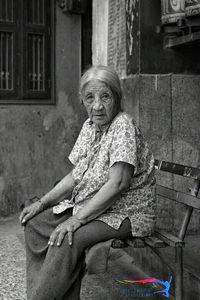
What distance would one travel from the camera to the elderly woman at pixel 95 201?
2773mm

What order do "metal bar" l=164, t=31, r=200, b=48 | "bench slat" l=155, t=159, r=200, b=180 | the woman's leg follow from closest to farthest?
1. "bench slat" l=155, t=159, r=200, b=180
2. the woman's leg
3. "metal bar" l=164, t=31, r=200, b=48

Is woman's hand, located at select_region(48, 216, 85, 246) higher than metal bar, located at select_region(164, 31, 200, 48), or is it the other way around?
metal bar, located at select_region(164, 31, 200, 48)

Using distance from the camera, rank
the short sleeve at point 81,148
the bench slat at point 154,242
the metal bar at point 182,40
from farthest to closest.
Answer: the metal bar at point 182,40, the short sleeve at point 81,148, the bench slat at point 154,242

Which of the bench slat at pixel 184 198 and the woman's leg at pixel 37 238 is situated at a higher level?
the bench slat at pixel 184 198

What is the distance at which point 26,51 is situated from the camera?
698 cm

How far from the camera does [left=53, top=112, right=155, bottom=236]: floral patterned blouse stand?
290cm

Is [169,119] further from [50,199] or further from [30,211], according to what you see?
[30,211]

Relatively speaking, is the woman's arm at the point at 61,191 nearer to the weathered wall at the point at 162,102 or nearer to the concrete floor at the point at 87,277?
the concrete floor at the point at 87,277

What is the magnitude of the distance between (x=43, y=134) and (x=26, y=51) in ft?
3.70

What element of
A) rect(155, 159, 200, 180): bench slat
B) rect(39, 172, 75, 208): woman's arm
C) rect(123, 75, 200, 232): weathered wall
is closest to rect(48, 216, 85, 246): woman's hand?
rect(39, 172, 75, 208): woman's arm

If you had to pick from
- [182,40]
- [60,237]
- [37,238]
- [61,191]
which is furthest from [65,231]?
[182,40]

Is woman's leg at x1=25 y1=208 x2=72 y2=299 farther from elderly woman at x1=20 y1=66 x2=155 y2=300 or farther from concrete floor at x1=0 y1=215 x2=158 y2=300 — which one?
concrete floor at x1=0 y1=215 x2=158 y2=300

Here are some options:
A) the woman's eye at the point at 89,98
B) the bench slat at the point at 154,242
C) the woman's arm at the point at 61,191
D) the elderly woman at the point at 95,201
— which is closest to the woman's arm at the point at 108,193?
the elderly woman at the point at 95,201

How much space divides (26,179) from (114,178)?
4330 mm
